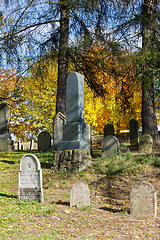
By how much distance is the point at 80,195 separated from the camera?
6703mm

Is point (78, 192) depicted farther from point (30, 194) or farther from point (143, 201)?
point (143, 201)

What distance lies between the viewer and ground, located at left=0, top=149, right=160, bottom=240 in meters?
5.13

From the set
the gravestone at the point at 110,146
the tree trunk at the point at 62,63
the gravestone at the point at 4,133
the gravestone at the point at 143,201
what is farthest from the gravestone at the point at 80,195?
the gravestone at the point at 4,133

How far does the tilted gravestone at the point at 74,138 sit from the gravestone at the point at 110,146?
807 mm

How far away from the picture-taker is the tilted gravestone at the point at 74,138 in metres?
9.78

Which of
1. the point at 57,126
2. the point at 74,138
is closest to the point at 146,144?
the point at 74,138

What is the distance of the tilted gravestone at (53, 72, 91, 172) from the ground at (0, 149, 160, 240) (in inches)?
13.9

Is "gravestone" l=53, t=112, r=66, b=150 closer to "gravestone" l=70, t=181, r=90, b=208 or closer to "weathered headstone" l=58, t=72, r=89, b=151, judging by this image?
"weathered headstone" l=58, t=72, r=89, b=151

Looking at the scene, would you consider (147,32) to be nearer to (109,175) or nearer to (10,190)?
(109,175)

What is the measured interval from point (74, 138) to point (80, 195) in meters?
3.66

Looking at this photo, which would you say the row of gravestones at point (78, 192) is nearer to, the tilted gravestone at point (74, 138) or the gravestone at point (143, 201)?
the gravestone at point (143, 201)

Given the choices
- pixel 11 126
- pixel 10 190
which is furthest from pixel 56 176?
pixel 11 126

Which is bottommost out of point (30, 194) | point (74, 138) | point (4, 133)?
point (30, 194)

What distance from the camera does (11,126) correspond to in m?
23.7
